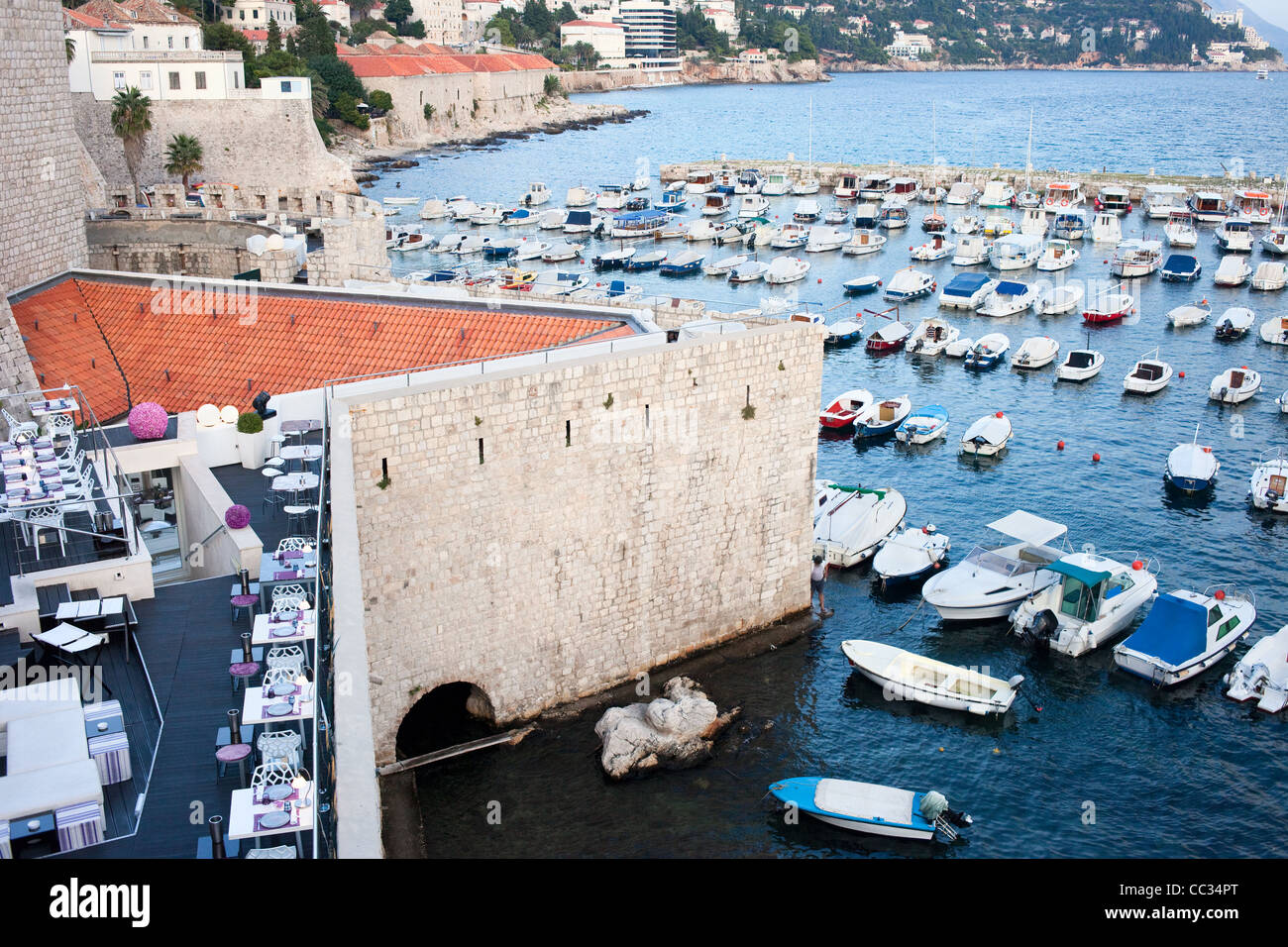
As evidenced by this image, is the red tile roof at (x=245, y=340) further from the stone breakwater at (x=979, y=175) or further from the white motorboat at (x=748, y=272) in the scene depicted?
the stone breakwater at (x=979, y=175)

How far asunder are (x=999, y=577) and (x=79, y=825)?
863 inches

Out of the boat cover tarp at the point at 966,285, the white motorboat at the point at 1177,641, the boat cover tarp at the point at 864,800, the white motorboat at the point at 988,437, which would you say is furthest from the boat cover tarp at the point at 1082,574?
the boat cover tarp at the point at 966,285

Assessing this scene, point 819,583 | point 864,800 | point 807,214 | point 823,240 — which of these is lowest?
point 864,800

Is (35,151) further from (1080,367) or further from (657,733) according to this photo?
(1080,367)

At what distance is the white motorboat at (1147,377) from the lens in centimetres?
4362

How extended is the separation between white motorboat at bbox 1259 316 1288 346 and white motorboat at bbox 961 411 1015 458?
18788mm

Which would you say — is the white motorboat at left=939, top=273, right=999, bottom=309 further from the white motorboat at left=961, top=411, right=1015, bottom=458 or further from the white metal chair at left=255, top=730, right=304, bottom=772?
the white metal chair at left=255, top=730, right=304, bottom=772

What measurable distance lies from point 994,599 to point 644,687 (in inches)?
359

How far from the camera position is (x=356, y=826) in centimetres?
974

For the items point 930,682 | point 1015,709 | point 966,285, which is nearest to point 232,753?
point 930,682

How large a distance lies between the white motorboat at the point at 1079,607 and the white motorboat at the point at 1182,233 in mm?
49605

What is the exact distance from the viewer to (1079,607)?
1018 inches

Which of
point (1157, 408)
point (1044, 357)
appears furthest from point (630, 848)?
point (1044, 357)
